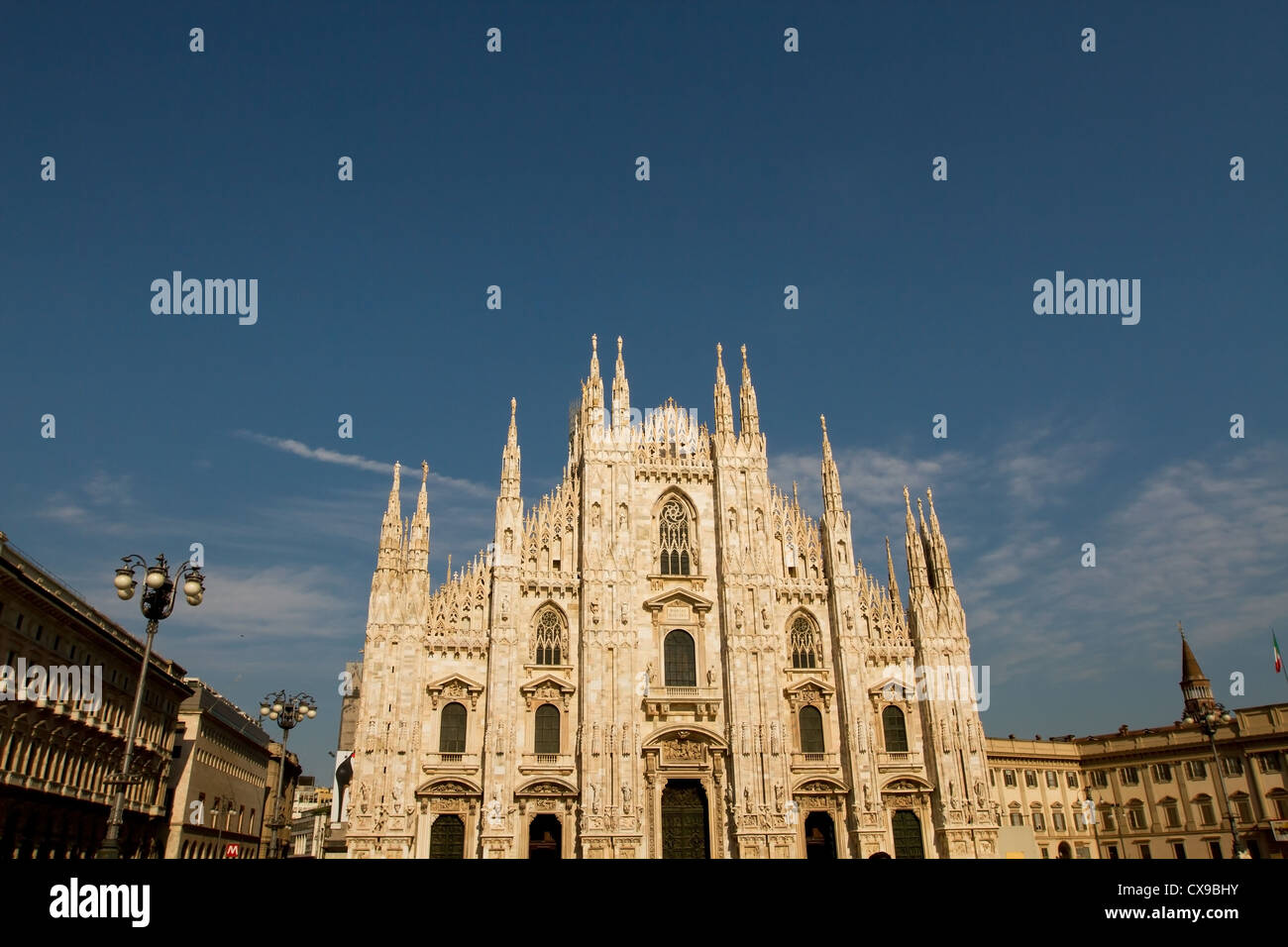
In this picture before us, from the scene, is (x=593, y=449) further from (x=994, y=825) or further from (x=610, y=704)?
(x=994, y=825)

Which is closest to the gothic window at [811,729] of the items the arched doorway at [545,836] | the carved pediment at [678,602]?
the carved pediment at [678,602]

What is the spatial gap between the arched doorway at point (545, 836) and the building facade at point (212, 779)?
20.7 m

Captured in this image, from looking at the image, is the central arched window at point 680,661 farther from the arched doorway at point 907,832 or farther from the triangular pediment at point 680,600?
the arched doorway at point 907,832

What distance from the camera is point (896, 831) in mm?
40562

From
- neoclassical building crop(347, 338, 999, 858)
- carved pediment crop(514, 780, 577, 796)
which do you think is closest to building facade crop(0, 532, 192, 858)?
neoclassical building crop(347, 338, 999, 858)

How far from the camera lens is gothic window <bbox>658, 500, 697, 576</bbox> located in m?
43.9

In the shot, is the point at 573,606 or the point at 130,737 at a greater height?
the point at 573,606

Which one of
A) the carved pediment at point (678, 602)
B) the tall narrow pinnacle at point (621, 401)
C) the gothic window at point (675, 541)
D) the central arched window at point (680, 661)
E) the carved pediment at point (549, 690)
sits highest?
the tall narrow pinnacle at point (621, 401)

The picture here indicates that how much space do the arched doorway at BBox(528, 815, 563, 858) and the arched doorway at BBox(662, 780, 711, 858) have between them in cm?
465

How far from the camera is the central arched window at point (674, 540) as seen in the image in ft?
144

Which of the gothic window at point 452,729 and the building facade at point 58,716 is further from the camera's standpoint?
the gothic window at point 452,729

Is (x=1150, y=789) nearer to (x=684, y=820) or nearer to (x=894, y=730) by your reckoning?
(x=894, y=730)
